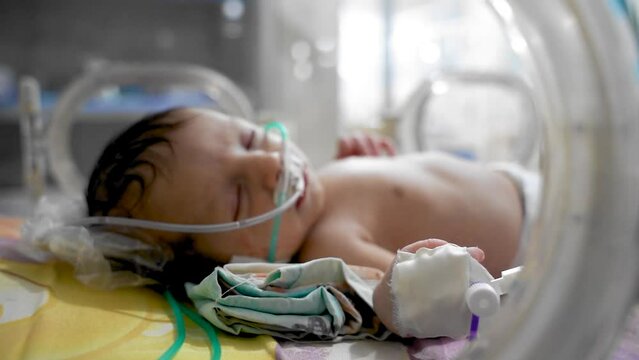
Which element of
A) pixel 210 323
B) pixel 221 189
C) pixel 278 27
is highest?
pixel 278 27

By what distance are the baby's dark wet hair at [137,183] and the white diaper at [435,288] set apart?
0.36m

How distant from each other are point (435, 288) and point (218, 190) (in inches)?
17.5

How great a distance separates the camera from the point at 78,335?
2.20 ft

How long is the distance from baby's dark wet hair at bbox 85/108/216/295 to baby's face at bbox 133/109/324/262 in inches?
0.5

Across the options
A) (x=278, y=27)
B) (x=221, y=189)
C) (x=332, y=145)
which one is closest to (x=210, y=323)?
(x=221, y=189)

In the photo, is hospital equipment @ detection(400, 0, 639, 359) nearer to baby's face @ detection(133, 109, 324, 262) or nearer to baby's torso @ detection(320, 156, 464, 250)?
baby's torso @ detection(320, 156, 464, 250)

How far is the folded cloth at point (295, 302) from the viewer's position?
2.27 ft

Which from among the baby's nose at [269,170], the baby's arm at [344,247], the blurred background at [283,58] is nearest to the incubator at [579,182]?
the baby's arm at [344,247]

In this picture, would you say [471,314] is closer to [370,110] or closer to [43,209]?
[43,209]

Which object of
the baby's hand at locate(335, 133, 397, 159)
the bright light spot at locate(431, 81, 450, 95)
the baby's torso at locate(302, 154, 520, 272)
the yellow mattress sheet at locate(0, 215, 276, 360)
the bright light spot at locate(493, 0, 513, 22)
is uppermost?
the bright light spot at locate(493, 0, 513, 22)

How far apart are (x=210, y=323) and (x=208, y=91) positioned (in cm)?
84

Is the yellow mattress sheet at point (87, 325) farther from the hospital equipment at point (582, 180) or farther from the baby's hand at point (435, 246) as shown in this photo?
the hospital equipment at point (582, 180)

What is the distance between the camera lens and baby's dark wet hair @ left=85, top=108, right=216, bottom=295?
898 millimetres

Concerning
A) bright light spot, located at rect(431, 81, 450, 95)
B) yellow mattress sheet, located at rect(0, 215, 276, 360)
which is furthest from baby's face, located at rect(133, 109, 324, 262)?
bright light spot, located at rect(431, 81, 450, 95)
